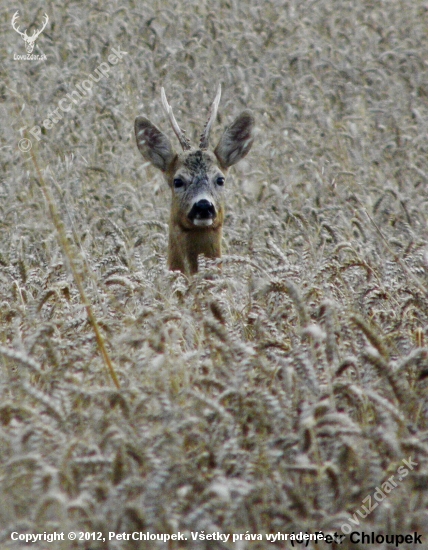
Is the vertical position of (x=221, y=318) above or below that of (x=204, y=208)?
below

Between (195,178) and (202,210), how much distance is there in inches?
20.2

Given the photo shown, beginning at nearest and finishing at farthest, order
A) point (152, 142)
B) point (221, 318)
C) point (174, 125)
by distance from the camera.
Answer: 1. point (221, 318)
2. point (174, 125)
3. point (152, 142)

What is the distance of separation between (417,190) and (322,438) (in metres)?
5.27

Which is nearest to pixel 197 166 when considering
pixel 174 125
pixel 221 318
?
pixel 174 125

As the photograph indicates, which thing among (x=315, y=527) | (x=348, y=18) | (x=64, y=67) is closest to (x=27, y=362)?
(x=315, y=527)

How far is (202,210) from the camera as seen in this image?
291 inches

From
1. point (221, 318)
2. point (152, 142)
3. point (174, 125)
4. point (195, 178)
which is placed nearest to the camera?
point (221, 318)

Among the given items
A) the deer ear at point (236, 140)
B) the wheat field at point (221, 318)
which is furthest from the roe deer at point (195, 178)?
the wheat field at point (221, 318)

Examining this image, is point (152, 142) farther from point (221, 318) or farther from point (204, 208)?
point (221, 318)

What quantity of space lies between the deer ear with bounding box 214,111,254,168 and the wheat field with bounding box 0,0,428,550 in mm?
518

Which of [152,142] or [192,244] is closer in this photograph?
[192,244]

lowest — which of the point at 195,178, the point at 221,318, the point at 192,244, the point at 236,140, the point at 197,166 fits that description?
the point at 221,318

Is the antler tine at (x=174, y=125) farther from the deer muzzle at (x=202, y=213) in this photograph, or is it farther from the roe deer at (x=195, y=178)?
the deer muzzle at (x=202, y=213)

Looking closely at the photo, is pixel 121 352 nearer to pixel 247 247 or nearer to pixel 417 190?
pixel 247 247
